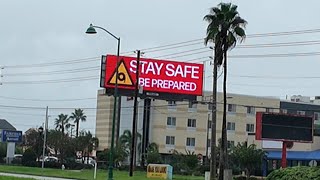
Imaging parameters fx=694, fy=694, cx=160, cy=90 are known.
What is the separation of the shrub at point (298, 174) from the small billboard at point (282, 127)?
1442 inches

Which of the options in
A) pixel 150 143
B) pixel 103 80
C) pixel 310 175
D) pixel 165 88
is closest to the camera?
pixel 310 175

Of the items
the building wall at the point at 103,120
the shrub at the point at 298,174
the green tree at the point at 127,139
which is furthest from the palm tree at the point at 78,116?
the shrub at the point at 298,174

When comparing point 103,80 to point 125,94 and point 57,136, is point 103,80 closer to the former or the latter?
point 125,94

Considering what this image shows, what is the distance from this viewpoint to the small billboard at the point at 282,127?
67375 mm

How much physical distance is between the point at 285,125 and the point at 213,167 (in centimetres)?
1118

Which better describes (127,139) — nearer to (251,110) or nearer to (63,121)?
(251,110)

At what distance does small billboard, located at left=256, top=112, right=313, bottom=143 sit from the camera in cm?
6738

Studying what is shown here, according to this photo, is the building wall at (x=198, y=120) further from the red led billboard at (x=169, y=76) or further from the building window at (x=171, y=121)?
the red led billboard at (x=169, y=76)

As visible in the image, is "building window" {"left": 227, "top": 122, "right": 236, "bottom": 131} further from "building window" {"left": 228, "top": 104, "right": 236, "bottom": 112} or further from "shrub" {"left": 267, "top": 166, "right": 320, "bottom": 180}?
"shrub" {"left": 267, "top": 166, "right": 320, "bottom": 180}

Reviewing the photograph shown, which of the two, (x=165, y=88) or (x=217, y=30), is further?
(x=165, y=88)

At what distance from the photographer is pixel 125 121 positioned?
121 meters

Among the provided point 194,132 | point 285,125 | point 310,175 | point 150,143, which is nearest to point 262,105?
point 194,132

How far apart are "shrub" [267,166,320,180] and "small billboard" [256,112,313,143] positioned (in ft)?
120

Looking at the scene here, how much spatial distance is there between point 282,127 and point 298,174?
1575 inches
